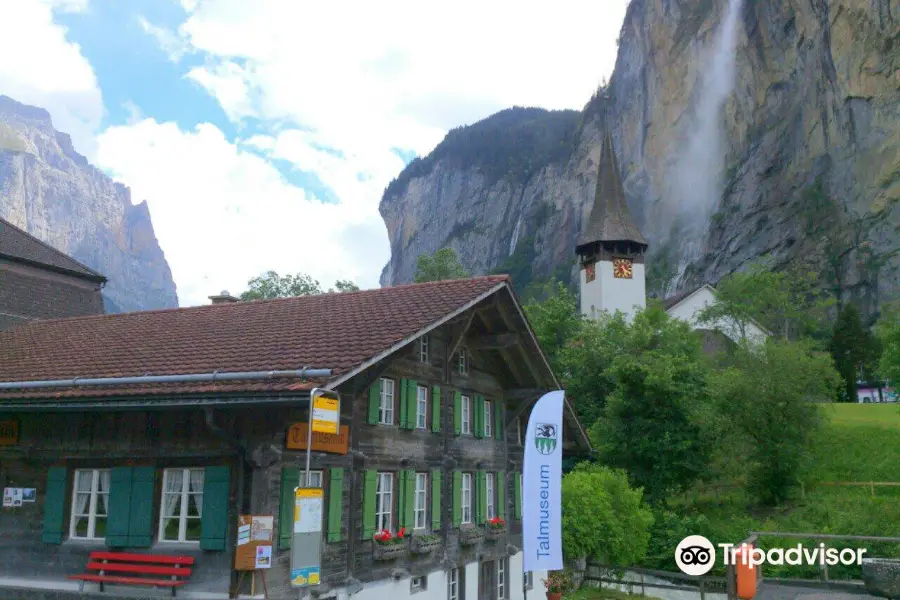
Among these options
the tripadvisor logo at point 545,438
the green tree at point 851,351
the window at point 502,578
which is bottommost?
the window at point 502,578

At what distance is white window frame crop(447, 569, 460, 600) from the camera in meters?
18.8

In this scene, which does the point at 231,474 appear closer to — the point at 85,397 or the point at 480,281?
the point at 85,397

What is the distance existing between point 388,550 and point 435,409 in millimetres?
3418

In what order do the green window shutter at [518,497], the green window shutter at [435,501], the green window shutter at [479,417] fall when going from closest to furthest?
the green window shutter at [435,501], the green window shutter at [479,417], the green window shutter at [518,497]

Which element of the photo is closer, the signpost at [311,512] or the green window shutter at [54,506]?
the signpost at [311,512]

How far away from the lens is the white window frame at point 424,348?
1797cm

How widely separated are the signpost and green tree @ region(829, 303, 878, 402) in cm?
5481

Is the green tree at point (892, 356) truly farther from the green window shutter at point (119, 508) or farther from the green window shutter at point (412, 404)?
the green window shutter at point (119, 508)

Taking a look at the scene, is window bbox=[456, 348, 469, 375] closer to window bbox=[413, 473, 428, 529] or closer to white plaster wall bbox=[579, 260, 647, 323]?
window bbox=[413, 473, 428, 529]

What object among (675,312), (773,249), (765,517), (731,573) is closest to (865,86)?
(773,249)

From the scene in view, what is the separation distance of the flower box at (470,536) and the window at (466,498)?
28 centimetres

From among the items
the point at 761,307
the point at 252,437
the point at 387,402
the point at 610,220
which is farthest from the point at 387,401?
the point at 761,307

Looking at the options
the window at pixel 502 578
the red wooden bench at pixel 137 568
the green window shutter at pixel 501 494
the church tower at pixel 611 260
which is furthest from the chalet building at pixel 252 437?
the church tower at pixel 611 260

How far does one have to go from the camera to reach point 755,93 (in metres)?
91.0
